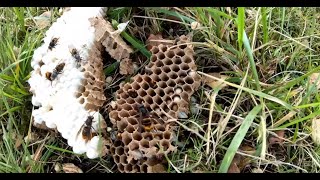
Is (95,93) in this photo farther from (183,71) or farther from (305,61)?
(305,61)

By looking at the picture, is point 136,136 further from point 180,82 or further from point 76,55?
point 76,55

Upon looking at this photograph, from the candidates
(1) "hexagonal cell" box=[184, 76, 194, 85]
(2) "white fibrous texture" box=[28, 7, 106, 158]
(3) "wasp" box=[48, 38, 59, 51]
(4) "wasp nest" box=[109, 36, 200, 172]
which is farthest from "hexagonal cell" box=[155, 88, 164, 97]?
(3) "wasp" box=[48, 38, 59, 51]

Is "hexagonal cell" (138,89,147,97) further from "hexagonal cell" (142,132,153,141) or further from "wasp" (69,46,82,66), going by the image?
"wasp" (69,46,82,66)

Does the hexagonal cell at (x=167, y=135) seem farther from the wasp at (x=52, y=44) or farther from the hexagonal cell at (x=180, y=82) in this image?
the wasp at (x=52, y=44)

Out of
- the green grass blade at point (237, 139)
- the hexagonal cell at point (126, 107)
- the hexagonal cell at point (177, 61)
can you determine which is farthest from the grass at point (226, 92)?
the hexagonal cell at point (126, 107)

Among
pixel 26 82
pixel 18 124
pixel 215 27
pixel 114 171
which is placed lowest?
pixel 114 171

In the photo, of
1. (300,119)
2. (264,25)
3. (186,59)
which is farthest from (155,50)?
(300,119)

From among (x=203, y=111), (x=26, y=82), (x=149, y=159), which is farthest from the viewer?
(x=26, y=82)
